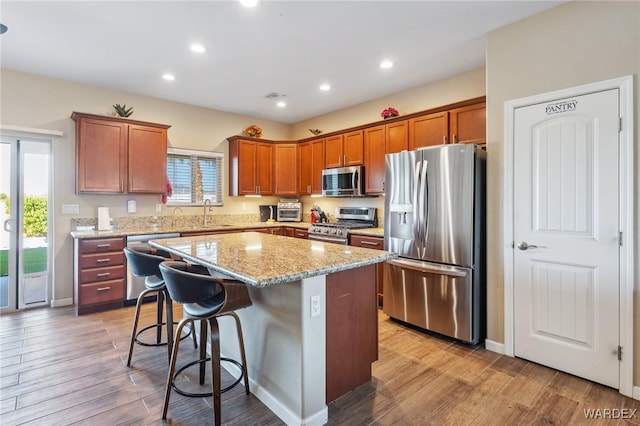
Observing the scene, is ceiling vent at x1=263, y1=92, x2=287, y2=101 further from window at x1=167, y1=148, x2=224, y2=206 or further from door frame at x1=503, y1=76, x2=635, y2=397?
door frame at x1=503, y1=76, x2=635, y2=397

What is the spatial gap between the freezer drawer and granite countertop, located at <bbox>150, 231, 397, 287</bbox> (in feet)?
3.75

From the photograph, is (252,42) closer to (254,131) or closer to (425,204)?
(425,204)

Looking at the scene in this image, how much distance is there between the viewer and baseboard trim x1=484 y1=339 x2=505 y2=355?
2.86m

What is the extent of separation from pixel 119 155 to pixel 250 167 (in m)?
1.91

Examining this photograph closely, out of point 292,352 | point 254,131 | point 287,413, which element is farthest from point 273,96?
point 287,413

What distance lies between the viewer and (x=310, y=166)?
561 centimetres

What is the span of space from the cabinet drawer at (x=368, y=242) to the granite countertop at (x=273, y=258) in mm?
1412

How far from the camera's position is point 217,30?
9.52 ft

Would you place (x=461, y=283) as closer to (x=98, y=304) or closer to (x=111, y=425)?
(x=111, y=425)

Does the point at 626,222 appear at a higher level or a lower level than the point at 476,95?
lower

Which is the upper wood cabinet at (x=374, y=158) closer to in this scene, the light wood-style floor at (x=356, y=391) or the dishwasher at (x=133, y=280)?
the light wood-style floor at (x=356, y=391)

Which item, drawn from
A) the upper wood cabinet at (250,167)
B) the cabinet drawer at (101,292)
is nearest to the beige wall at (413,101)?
the upper wood cabinet at (250,167)

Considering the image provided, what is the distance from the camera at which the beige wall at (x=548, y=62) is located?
87.8 inches

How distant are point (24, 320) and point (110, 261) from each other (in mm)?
1008
